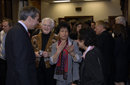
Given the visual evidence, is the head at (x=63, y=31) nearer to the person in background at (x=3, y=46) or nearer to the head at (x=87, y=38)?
the head at (x=87, y=38)

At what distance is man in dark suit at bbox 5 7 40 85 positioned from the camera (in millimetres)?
1808

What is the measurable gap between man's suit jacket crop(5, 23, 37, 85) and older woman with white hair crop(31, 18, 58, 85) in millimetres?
881

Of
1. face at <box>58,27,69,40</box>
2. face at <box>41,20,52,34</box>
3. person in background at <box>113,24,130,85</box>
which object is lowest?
person in background at <box>113,24,130,85</box>

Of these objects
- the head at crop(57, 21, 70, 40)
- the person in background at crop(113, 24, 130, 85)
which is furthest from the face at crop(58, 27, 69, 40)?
the person in background at crop(113, 24, 130, 85)

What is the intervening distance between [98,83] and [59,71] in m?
0.92

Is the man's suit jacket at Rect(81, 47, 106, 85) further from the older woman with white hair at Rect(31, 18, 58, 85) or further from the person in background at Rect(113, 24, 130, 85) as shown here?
the person in background at Rect(113, 24, 130, 85)

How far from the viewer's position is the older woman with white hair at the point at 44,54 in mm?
2891

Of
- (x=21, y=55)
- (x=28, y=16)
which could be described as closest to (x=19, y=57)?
(x=21, y=55)

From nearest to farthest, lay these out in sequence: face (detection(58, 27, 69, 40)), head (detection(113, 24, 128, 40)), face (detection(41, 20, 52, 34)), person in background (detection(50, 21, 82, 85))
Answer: person in background (detection(50, 21, 82, 85))
face (detection(58, 27, 69, 40))
face (detection(41, 20, 52, 34))
head (detection(113, 24, 128, 40))

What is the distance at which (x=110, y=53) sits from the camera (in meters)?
3.85

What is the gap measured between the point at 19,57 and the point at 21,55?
30 mm

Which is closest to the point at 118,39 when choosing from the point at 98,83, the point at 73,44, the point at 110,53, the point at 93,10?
the point at 110,53

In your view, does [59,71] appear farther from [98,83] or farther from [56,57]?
[98,83]

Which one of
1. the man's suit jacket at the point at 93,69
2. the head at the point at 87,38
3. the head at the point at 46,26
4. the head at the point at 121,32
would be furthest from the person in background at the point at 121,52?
the man's suit jacket at the point at 93,69
